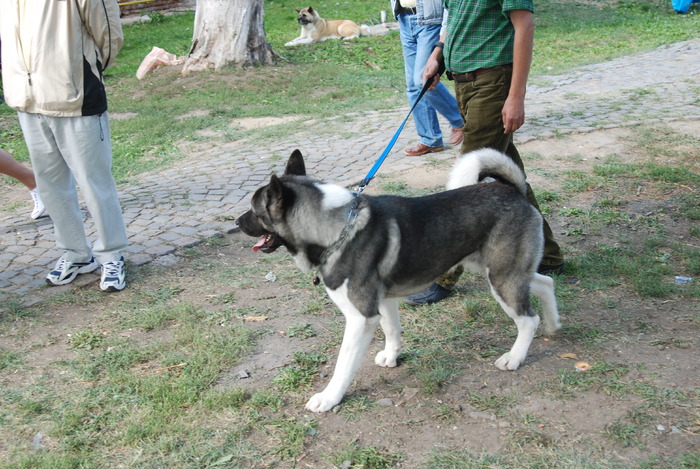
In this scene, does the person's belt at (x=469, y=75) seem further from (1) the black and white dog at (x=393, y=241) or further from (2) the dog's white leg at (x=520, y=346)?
(2) the dog's white leg at (x=520, y=346)

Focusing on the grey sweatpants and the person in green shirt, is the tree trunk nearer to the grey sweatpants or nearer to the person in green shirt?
the grey sweatpants

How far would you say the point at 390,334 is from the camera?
3.88m

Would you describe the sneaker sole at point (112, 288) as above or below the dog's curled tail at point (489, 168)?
below

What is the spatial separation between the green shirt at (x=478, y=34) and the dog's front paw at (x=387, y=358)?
6.62 feet

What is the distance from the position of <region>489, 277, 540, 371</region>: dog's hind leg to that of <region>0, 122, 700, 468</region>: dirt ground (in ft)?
0.26

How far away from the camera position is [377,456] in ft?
10.2

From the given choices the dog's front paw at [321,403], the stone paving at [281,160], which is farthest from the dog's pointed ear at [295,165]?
the stone paving at [281,160]

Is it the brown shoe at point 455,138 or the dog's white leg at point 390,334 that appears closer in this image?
the dog's white leg at point 390,334

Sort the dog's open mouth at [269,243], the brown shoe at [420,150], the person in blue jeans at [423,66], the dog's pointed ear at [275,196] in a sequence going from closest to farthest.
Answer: the dog's pointed ear at [275,196] < the dog's open mouth at [269,243] < the person in blue jeans at [423,66] < the brown shoe at [420,150]

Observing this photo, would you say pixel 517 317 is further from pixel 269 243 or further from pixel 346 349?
pixel 269 243

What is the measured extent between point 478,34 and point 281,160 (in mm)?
4262

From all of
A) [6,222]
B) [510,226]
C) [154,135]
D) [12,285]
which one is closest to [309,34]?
[154,135]

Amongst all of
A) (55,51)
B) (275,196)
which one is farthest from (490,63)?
(55,51)

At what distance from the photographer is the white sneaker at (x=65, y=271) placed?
5156 millimetres
